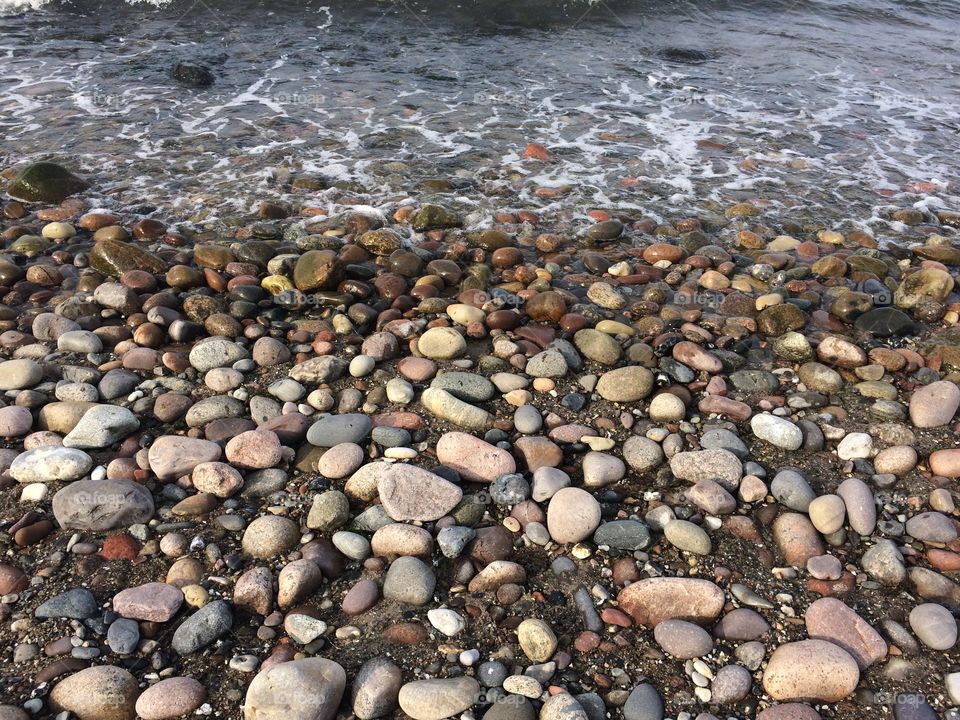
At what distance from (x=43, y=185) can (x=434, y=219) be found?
11.5 feet

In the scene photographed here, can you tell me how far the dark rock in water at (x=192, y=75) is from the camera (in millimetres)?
8734

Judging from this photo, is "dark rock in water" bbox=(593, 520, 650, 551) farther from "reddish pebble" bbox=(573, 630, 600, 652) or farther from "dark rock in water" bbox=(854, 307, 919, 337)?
"dark rock in water" bbox=(854, 307, 919, 337)

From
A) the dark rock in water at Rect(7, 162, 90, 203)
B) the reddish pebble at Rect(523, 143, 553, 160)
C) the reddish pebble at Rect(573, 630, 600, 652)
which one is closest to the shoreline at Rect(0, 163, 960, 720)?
the reddish pebble at Rect(573, 630, 600, 652)

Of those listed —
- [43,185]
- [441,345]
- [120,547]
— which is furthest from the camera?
[43,185]

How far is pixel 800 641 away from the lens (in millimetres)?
2486

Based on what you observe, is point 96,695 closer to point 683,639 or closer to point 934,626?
point 683,639

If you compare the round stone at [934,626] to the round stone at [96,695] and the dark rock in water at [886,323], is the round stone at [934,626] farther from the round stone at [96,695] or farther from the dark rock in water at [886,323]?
the round stone at [96,695]

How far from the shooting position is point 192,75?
28.9ft

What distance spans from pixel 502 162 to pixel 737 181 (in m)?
2.38

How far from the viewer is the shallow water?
20.7ft

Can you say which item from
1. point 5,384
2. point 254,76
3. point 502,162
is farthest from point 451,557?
point 254,76

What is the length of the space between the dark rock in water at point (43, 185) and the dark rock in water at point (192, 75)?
3408 mm

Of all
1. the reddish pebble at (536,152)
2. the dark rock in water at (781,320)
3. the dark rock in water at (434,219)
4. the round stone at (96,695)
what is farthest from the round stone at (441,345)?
the reddish pebble at (536,152)

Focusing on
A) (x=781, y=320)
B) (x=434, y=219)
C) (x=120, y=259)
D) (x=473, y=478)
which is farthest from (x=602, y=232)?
(x=120, y=259)
